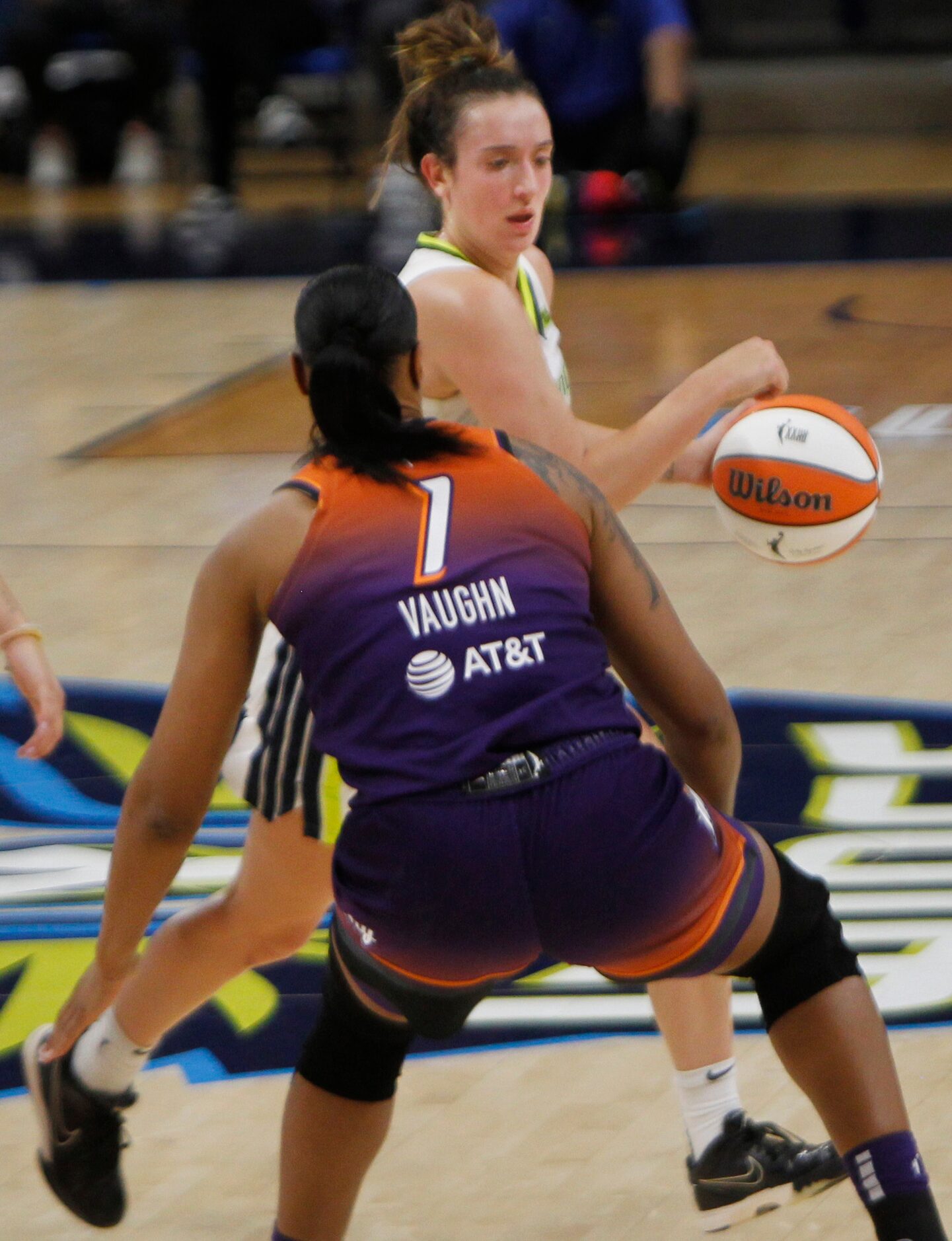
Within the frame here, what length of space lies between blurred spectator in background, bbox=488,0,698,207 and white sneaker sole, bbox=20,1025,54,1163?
7651 millimetres

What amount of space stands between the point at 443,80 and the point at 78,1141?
1.75 metres

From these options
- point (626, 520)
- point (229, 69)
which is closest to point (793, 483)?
point (626, 520)

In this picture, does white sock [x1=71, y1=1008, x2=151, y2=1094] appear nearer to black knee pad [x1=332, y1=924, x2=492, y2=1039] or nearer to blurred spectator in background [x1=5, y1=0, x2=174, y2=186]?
black knee pad [x1=332, y1=924, x2=492, y2=1039]

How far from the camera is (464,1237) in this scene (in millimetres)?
2678

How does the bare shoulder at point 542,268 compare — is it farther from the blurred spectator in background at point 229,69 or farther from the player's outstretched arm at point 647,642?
the blurred spectator in background at point 229,69

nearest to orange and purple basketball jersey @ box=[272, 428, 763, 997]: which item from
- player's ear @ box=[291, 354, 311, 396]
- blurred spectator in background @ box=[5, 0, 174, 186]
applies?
player's ear @ box=[291, 354, 311, 396]

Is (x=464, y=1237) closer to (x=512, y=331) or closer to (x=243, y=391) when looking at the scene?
(x=512, y=331)

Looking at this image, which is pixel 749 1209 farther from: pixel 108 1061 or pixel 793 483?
pixel 793 483

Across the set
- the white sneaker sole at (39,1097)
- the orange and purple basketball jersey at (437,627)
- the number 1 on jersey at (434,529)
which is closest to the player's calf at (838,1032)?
the orange and purple basketball jersey at (437,627)

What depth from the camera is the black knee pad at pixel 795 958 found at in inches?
88.4

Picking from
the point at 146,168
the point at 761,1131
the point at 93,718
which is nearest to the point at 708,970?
the point at 761,1131

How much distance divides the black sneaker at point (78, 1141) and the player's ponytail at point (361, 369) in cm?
104

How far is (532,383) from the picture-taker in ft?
9.68

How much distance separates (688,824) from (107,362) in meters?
6.96
